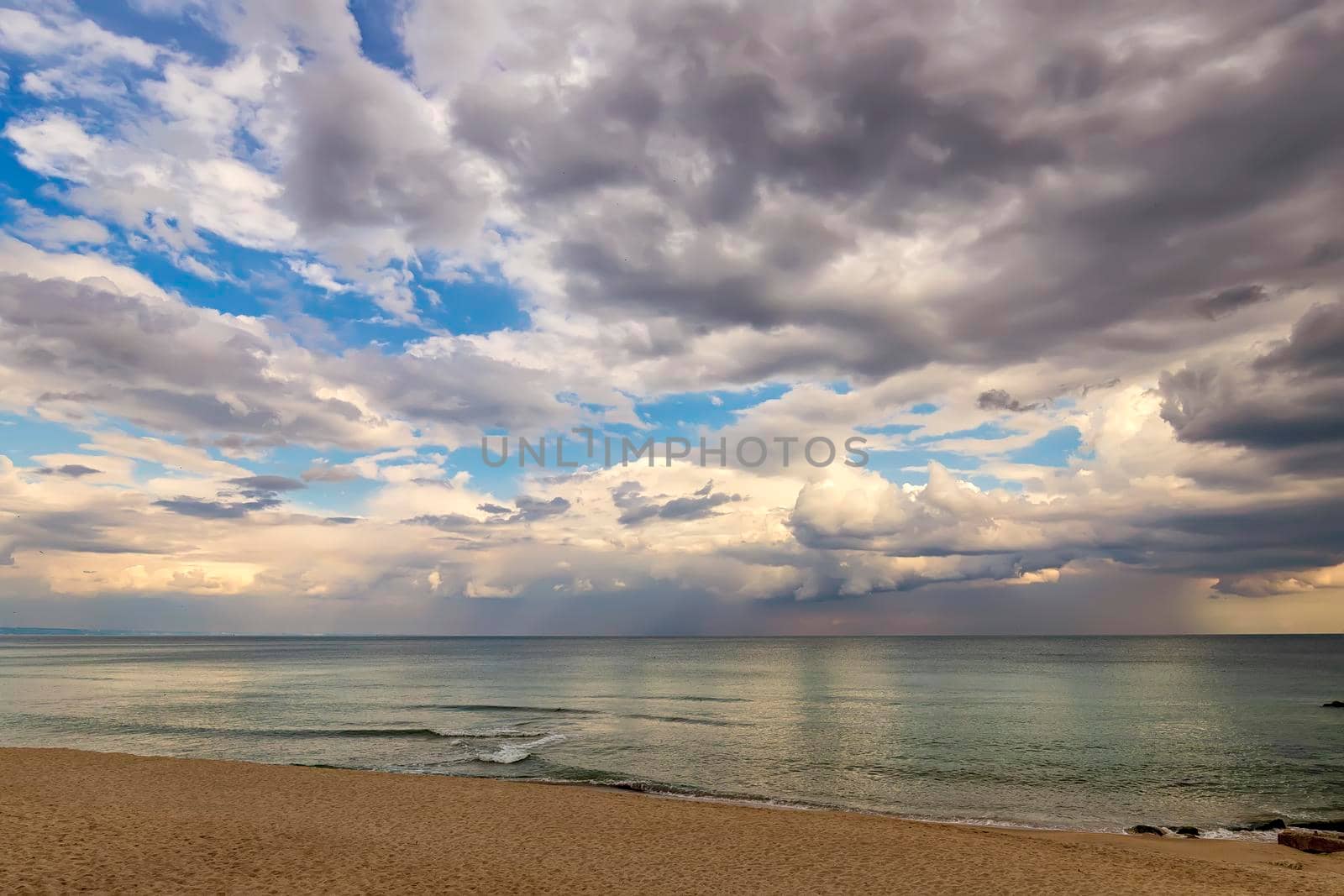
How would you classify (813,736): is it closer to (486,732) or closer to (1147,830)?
(486,732)

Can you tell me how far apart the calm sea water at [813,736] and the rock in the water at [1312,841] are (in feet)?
10.3

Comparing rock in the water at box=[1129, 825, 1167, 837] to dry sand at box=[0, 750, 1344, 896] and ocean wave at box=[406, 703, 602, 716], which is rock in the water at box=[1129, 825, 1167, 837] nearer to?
dry sand at box=[0, 750, 1344, 896]

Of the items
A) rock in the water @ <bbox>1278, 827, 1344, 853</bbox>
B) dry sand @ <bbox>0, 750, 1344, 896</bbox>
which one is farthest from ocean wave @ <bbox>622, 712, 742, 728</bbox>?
rock in the water @ <bbox>1278, 827, 1344, 853</bbox>

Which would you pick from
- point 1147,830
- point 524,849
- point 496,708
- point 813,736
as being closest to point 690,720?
point 813,736

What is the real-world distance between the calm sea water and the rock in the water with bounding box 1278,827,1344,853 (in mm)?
3139

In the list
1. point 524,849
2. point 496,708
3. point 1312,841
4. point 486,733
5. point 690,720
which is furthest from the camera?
point 496,708

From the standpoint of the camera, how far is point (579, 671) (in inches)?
4262

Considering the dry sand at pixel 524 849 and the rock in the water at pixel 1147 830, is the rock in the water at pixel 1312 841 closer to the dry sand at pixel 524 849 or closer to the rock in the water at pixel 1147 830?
the dry sand at pixel 524 849

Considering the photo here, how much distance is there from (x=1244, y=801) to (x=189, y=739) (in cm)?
4987

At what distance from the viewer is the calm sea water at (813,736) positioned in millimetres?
29562

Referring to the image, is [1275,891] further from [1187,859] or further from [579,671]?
[579,671]

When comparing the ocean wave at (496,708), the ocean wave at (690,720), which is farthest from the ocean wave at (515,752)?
the ocean wave at (496,708)

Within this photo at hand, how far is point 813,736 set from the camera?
144ft

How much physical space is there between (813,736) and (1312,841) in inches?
988
